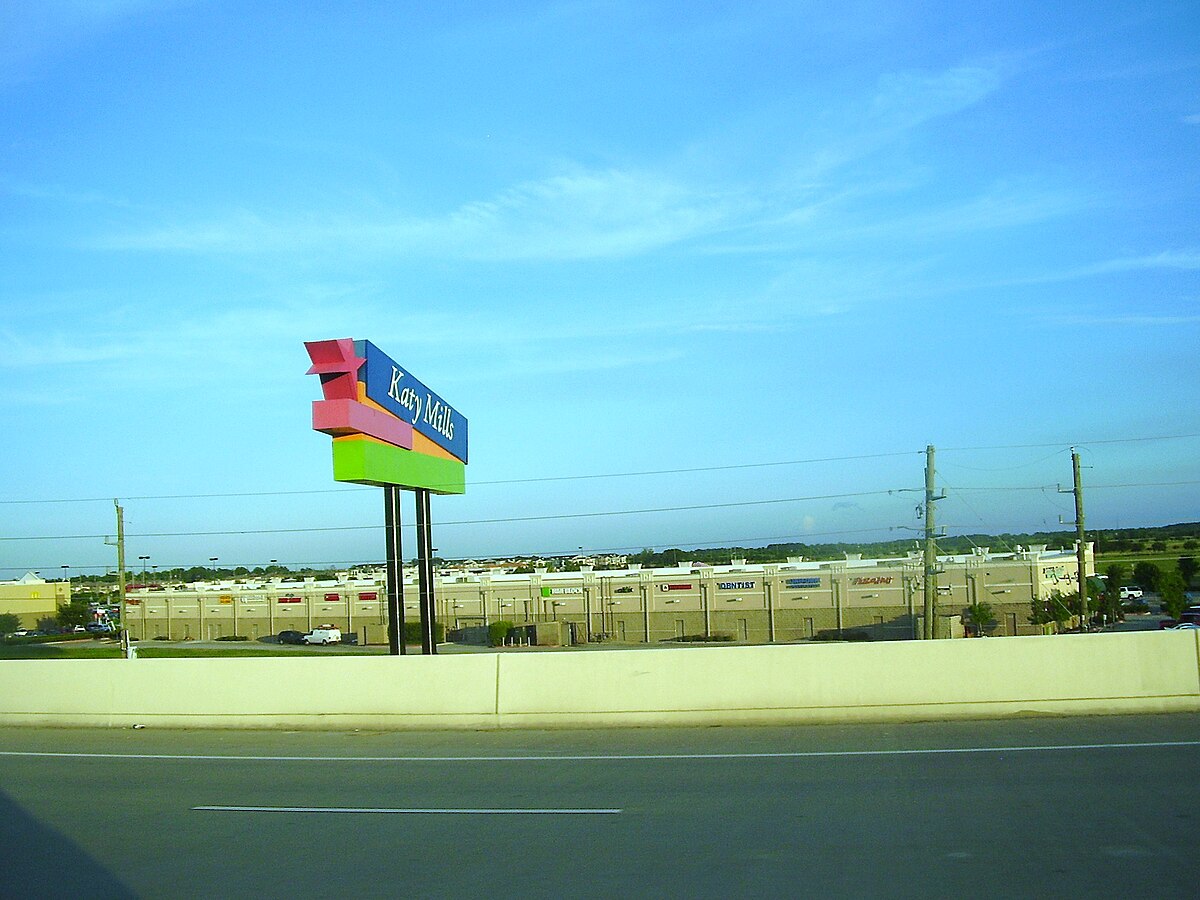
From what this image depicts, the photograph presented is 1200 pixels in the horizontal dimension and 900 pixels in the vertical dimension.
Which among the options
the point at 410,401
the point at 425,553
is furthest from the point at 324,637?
the point at 410,401

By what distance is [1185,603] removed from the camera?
2260 inches

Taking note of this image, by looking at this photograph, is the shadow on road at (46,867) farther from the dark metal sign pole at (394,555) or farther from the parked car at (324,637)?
the parked car at (324,637)

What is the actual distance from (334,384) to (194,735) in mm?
6782

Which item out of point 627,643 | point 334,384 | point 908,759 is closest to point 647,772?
point 908,759

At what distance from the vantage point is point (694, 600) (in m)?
61.2

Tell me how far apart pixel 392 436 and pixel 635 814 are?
13.1 m

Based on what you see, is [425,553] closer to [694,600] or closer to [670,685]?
[670,685]

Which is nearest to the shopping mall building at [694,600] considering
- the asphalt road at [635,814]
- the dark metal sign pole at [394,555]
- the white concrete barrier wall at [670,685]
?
the dark metal sign pole at [394,555]

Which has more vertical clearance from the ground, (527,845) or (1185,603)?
(527,845)

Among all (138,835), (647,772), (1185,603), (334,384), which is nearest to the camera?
(138,835)

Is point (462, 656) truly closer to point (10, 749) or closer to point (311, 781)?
point (311, 781)

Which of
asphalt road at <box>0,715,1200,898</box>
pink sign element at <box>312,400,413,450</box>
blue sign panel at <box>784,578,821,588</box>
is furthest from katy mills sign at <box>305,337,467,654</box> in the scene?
blue sign panel at <box>784,578,821,588</box>

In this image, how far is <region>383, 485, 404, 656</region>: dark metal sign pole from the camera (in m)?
22.3

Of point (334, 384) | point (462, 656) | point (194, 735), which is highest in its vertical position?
point (334, 384)
